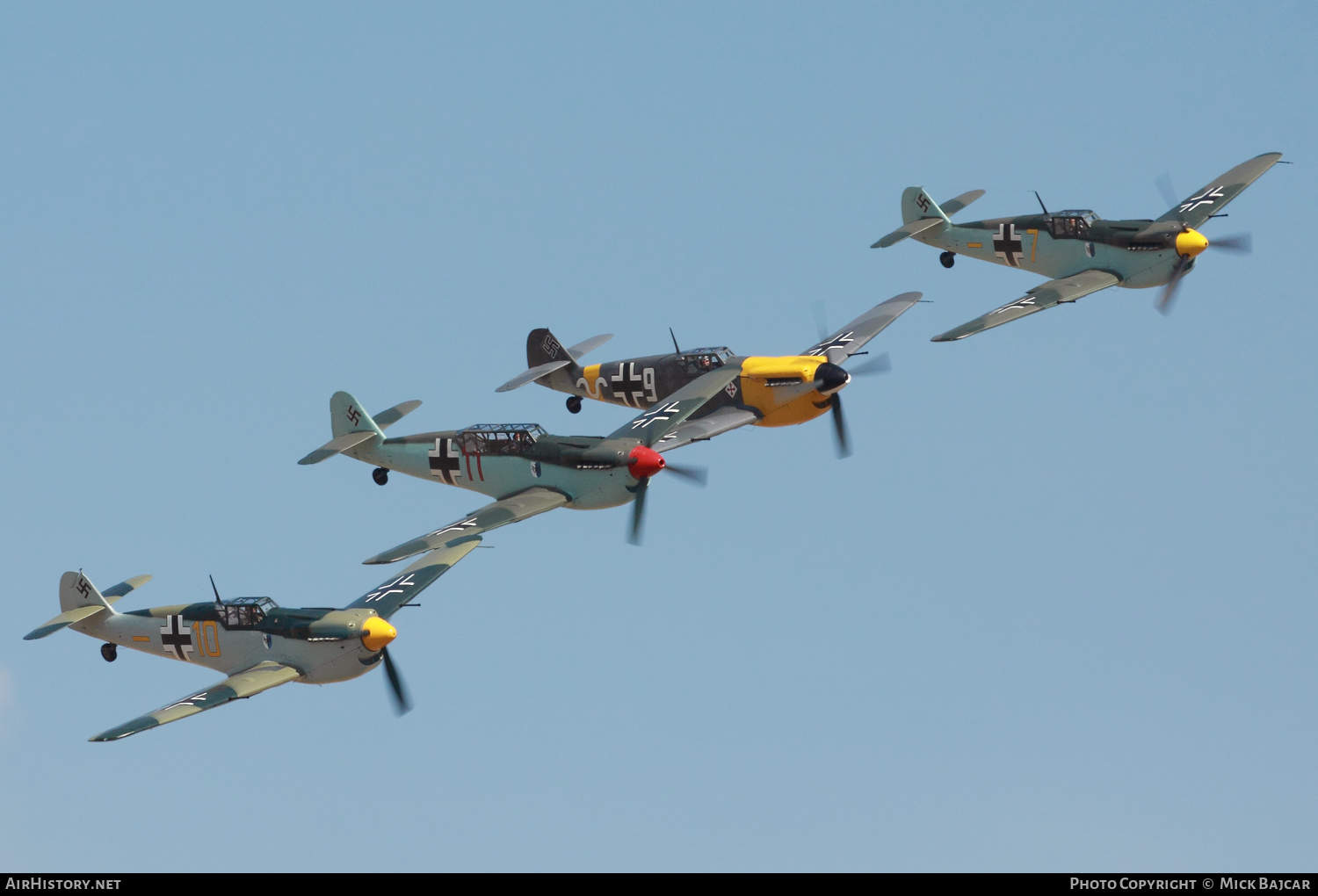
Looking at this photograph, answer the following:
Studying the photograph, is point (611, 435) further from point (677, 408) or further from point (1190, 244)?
point (1190, 244)

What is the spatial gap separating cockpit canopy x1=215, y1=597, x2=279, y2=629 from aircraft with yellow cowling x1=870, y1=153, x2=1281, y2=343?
44.8 feet

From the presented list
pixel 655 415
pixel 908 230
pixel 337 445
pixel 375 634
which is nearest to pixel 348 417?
pixel 337 445

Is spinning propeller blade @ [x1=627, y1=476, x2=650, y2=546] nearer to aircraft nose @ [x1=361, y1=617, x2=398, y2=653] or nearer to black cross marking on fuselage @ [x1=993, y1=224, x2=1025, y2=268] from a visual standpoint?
aircraft nose @ [x1=361, y1=617, x2=398, y2=653]

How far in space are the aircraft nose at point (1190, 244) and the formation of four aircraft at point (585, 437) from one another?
0.03 m

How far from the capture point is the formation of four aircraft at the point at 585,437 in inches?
1126

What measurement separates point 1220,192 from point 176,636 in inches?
921

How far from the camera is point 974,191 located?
42.5 m

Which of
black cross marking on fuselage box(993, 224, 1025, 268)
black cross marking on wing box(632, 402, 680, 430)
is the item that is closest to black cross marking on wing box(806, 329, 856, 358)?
black cross marking on wing box(632, 402, 680, 430)

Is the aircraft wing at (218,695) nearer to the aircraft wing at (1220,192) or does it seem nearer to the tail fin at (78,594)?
the tail fin at (78,594)

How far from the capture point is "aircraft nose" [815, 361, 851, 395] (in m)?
34.7

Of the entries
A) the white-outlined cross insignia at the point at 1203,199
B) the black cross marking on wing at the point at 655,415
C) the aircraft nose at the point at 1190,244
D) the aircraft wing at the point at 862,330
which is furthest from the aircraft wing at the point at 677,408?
the white-outlined cross insignia at the point at 1203,199

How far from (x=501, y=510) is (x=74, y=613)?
7707 millimetres
